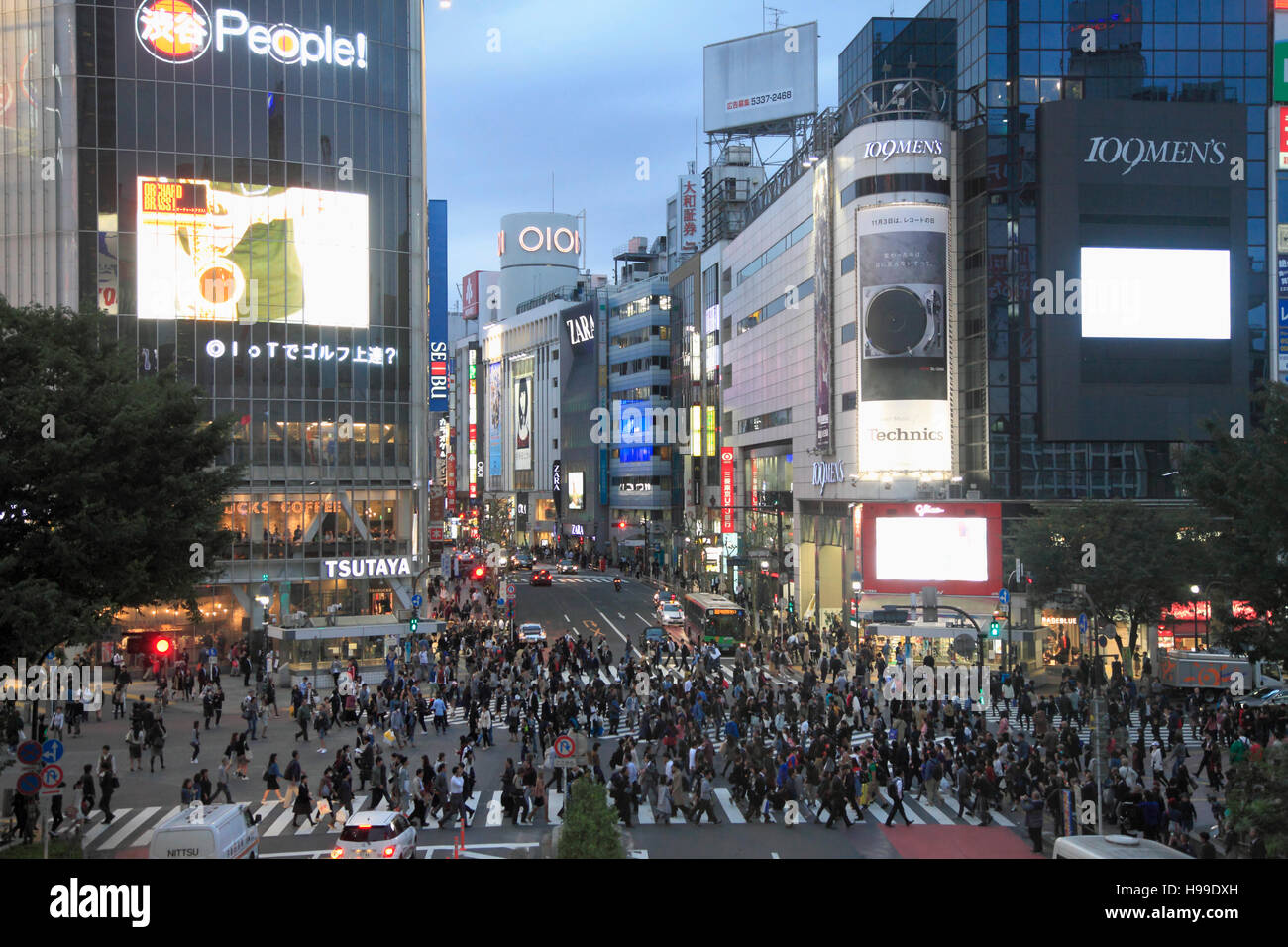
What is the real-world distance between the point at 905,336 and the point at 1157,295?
11830 millimetres

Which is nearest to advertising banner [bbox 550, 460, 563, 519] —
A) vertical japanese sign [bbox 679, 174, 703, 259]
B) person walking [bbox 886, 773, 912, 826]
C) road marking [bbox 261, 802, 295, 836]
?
vertical japanese sign [bbox 679, 174, 703, 259]

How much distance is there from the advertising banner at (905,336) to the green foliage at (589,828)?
43.0 meters

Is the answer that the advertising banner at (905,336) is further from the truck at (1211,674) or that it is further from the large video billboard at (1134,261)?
the truck at (1211,674)

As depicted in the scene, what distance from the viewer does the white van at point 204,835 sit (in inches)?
687

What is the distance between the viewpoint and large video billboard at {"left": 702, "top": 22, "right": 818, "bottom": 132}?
85938mm

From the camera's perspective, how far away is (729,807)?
24.8m

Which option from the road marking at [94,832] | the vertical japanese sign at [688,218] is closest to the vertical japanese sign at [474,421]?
the vertical japanese sign at [688,218]

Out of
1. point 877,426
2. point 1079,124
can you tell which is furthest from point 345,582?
point 1079,124

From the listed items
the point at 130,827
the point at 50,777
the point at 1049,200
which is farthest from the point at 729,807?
the point at 1049,200

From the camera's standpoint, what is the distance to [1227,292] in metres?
53.1

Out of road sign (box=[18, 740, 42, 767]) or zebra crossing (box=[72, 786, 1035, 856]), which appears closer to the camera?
road sign (box=[18, 740, 42, 767])

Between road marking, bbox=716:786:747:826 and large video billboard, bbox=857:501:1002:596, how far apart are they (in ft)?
95.3

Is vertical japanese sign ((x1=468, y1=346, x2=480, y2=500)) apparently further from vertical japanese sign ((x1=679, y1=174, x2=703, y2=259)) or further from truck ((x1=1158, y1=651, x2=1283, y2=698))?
truck ((x1=1158, y1=651, x2=1283, y2=698))
